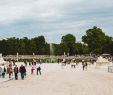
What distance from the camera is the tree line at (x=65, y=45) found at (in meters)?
152

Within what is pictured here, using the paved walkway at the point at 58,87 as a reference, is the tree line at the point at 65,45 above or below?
above

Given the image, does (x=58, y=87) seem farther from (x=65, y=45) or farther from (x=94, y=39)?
(x=65, y=45)

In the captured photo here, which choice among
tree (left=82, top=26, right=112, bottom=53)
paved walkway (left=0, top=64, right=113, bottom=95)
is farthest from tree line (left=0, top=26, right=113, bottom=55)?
paved walkway (left=0, top=64, right=113, bottom=95)

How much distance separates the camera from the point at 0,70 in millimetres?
40250

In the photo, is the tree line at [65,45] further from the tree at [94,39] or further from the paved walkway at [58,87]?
the paved walkway at [58,87]

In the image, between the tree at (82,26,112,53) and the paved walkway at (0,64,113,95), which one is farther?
the tree at (82,26,112,53)

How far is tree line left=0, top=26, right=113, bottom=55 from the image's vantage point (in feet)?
498

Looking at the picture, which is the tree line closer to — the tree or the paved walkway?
the tree

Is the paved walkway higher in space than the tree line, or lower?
lower

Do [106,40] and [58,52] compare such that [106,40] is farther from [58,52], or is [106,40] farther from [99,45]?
[58,52]

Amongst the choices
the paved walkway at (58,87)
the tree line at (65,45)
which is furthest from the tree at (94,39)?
the paved walkway at (58,87)

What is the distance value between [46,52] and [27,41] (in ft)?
31.6

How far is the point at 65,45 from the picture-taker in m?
159

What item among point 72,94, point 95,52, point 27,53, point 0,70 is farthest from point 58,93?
point 27,53
